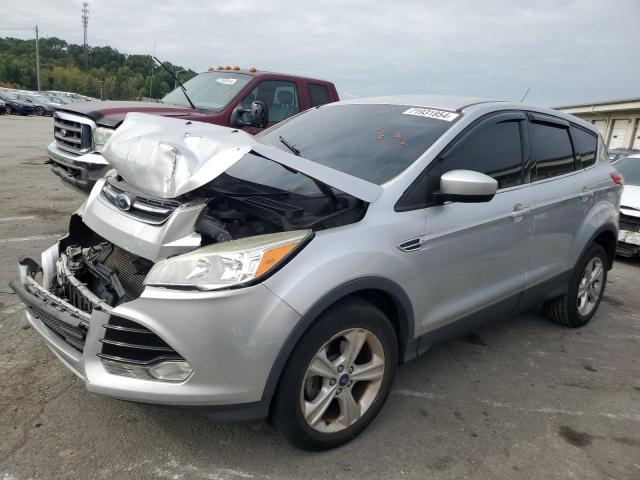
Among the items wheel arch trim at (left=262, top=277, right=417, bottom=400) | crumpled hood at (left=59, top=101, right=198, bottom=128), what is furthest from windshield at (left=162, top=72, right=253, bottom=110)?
wheel arch trim at (left=262, top=277, right=417, bottom=400)

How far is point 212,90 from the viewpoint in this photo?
7.24m

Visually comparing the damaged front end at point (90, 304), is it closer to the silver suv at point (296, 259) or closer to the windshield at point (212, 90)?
the silver suv at point (296, 259)

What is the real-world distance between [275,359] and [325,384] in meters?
0.42

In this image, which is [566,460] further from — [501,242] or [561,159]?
[561,159]

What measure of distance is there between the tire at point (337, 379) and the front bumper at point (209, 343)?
0.44ft

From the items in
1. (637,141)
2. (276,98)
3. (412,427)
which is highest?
(276,98)

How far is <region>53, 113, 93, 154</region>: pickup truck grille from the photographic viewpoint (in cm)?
609

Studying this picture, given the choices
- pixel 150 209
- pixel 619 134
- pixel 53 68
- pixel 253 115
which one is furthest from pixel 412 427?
pixel 53 68

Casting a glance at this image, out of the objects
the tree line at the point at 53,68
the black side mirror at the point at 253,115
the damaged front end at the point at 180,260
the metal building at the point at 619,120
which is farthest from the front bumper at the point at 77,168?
the tree line at the point at 53,68

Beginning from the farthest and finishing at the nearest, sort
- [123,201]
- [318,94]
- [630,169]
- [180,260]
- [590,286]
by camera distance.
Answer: [630,169] < [318,94] < [590,286] < [123,201] < [180,260]

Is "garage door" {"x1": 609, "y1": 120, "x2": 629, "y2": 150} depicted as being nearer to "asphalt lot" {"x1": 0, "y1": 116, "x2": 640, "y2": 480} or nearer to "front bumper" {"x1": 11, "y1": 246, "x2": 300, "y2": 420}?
"asphalt lot" {"x1": 0, "y1": 116, "x2": 640, "y2": 480}

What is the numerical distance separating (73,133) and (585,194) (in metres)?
5.52

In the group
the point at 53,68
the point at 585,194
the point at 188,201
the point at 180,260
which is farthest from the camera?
the point at 53,68

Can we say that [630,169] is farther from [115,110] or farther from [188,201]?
[188,201]
